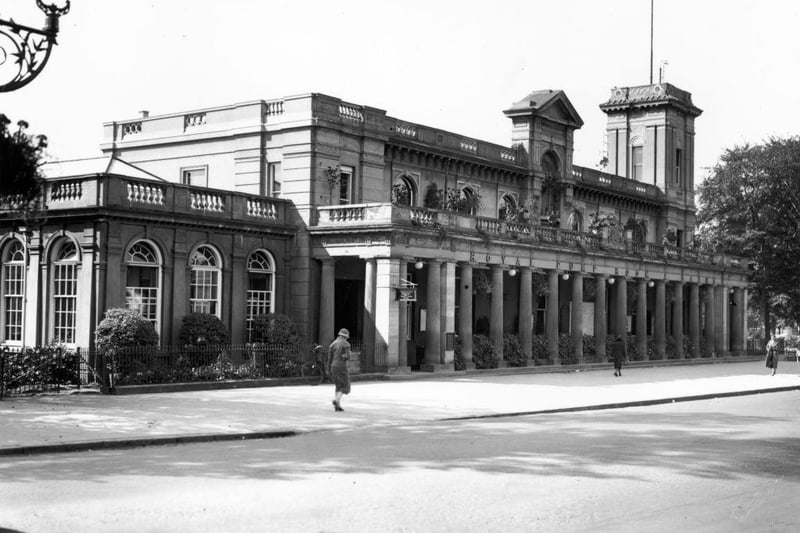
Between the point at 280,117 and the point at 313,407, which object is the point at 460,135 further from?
the point at 313,407

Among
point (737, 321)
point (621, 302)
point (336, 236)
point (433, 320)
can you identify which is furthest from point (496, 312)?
point (737, 321)

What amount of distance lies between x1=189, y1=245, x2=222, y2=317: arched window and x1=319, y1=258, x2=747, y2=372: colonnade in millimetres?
4226

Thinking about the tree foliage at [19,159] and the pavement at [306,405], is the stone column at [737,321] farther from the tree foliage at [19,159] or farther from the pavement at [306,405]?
the tree foliage at [19,159]

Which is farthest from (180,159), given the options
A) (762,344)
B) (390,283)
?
(762,344)

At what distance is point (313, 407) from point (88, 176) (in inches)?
433

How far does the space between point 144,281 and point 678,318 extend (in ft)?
104

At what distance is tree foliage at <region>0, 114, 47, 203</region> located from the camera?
28.9 feet

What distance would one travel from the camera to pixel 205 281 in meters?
33.1

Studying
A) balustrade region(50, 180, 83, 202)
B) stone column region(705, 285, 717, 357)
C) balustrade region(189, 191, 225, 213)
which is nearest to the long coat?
balustrade region(189, 191, 225, 213)

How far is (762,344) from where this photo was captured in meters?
64.1

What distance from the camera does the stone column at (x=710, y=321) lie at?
57.3m

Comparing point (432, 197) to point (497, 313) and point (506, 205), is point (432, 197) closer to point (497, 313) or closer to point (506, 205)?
point (497, 313)

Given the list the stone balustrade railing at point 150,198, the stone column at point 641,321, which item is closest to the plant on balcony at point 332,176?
the stone balustrade railing at point 150,198

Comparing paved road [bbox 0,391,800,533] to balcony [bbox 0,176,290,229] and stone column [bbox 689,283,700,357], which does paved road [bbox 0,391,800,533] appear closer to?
balcony [bbox 0,176,290,229]
